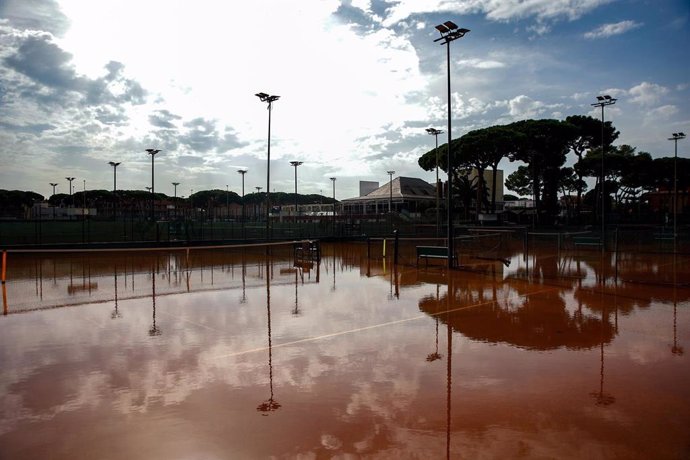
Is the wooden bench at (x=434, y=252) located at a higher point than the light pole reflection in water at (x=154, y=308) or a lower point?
higher

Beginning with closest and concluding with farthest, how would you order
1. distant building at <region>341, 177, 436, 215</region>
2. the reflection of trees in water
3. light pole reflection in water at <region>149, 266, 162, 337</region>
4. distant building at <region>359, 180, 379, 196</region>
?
1. the reflection of trees in water
2. light pole reflection in water at <region>149, 266, 162, 337</region>
3. distant building at <region>341, 177, 436, 215</region>
4. distant building at <region>359, 180, 379, 196</region>

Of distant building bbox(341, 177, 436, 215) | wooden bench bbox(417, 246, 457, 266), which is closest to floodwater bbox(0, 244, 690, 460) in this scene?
wooden bench bbox(417, 246, 457, 266)

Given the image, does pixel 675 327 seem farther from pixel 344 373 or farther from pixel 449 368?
pixel 344 373

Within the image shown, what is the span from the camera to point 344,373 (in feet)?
22.3

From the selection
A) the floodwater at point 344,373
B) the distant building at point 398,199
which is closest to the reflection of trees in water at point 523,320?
the floodwater at point 344,373

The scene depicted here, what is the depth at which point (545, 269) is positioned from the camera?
20.2m

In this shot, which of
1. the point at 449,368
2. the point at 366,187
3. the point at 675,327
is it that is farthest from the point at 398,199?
the point at 449,368

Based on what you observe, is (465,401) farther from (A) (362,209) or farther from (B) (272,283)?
(A) (362,209)

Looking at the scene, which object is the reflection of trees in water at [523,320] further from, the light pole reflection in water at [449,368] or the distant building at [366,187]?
the distant building at [366,187]

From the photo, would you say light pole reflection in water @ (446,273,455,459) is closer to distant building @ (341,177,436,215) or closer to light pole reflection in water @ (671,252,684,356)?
light pole reflection in water @ (671,252,684,356)

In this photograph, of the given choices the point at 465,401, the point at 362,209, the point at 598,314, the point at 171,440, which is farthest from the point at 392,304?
the point at 362,209

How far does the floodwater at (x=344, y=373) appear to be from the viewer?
4.80 meters

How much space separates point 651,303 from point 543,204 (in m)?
49.1

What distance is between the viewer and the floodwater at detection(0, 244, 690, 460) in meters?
4.80
